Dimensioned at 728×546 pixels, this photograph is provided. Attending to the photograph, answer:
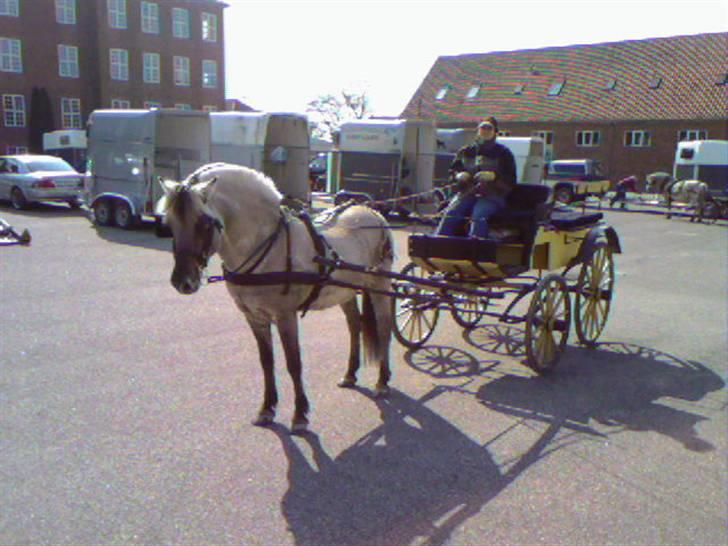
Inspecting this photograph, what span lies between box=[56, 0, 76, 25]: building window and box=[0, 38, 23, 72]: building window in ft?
10.6

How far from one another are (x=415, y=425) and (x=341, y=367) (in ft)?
5.00

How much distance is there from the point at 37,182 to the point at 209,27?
3171cm

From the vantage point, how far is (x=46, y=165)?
21.5 m

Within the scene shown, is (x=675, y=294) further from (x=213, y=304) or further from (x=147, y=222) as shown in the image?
(x=147, y=222)

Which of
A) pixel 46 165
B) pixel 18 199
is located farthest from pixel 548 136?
pixel 18 199

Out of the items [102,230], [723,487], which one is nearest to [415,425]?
[723,487]

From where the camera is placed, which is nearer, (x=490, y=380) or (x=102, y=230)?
(x=490, y=380)

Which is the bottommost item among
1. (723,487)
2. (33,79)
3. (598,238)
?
(723,487)

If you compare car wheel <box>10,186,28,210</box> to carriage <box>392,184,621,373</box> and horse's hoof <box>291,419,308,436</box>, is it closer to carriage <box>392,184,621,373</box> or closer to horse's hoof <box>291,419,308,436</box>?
carriage <box>392,184,621,373</box>

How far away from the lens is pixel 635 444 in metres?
5.05

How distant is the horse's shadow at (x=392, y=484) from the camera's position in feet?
12.3

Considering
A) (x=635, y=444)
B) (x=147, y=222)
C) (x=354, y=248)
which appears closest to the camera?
(x=635, y=444)

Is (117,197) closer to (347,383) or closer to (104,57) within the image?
(347,383)

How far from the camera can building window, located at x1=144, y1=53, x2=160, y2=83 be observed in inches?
1781
